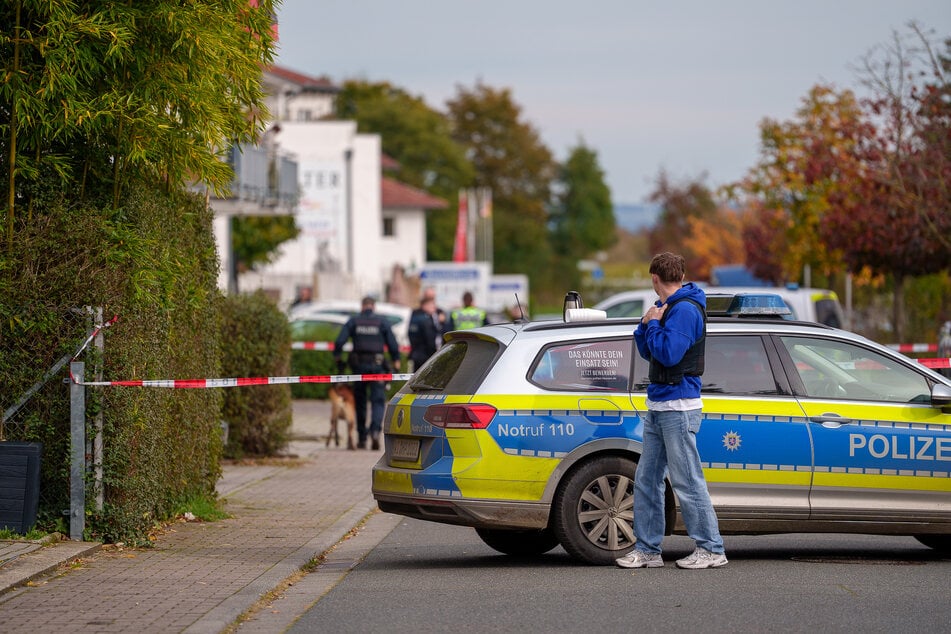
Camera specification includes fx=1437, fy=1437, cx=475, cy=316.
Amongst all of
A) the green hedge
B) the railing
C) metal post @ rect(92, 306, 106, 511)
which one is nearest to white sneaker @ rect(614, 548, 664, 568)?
the green hedge

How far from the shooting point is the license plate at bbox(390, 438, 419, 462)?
9398 millimetres

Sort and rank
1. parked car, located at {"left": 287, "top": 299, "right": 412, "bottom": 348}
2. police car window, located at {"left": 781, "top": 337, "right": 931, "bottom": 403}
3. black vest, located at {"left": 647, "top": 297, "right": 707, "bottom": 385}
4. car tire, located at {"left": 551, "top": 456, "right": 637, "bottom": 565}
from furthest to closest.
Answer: parked car, located at {"left": 287, "top": 299, "right": 412, "bottom": 348} → police car window, located at {"left": 781, "top": 337, "right": 931, "bottom": 403} → car tire, located at {"left": 551, "top": 456, "right": 637, "bottom": 565} → black vest, located at {"left": 647, "top": 297, "right": 707, "bottom": 385}

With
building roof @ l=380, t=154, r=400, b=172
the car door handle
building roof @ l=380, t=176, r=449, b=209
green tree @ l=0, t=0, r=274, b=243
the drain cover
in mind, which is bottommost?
the drain cover

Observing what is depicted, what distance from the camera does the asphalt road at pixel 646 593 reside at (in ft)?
24.4

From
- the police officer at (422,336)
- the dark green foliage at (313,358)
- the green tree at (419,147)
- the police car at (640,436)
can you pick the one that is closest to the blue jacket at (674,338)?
the police car at (640,436)

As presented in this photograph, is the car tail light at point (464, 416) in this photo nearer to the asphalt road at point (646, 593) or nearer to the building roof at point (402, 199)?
the asphalt road at point (646, 593)

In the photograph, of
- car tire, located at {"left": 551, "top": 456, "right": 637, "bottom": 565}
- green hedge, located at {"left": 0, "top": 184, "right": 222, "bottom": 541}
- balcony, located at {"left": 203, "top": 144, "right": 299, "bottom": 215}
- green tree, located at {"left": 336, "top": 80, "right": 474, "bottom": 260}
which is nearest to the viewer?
car tire, located at {"left": 551, "top": 456, "right": 637, "bottom": 565}

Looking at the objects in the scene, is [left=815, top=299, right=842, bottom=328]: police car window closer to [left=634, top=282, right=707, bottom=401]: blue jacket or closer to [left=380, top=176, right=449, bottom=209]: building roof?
[left=634, top=282, right=707, bottom=401]: blue jacket

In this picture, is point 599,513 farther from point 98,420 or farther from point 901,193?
point 901,193

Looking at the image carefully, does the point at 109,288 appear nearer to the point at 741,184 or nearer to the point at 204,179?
the point at 204,179

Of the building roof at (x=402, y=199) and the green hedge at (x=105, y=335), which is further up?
the building roof at (x=402, y=199)

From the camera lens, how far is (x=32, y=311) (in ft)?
32.0

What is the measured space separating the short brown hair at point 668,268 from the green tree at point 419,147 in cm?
7948

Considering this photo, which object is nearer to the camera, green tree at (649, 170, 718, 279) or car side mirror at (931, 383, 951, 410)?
car side mirror at (931, 383, 951, 410)
